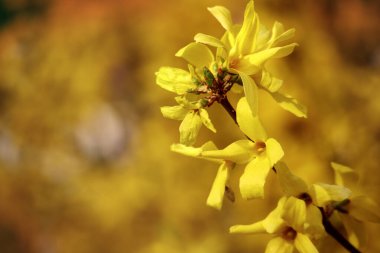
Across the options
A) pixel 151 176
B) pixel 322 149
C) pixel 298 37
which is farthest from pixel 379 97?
pixel 151 176

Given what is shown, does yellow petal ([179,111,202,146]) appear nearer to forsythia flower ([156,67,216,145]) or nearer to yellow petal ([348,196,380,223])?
forsythia flower ([156,67,216,145])

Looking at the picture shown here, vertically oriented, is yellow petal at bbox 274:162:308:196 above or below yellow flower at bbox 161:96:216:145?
below

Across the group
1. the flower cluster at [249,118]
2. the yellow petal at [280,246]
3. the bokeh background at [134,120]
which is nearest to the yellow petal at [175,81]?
the flower cluster at [249,118]

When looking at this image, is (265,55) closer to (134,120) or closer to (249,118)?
(249,118)

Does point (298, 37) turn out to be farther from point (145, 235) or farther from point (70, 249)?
point (70, 249)

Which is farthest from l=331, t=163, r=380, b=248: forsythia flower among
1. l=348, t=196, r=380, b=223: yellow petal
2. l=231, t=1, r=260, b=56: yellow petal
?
l=231, t=1, r=260, b=56: yellow petal

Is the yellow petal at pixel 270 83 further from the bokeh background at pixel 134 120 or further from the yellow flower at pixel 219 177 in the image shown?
the bokeh background at pixel 134 120

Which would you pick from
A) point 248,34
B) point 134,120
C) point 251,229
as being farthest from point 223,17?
point 134,120
